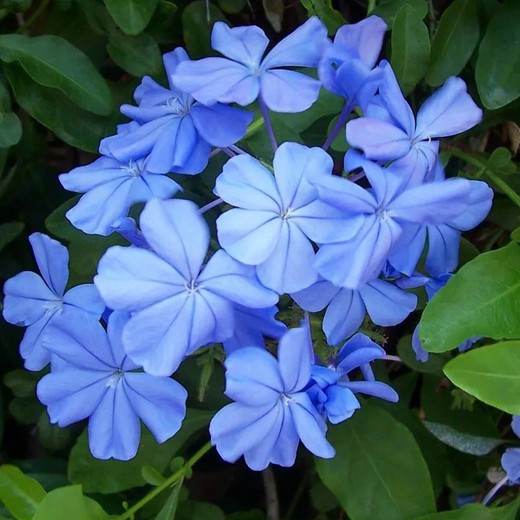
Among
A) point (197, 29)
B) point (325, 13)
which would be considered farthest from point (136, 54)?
point (325, 13)

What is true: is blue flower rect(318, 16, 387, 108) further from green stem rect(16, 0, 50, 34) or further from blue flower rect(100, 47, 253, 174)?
green stem rect(16, 0, 50, 34)

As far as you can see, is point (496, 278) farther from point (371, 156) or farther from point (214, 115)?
point (214, 115)

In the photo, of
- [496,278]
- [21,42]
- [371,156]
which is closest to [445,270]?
[496,278]

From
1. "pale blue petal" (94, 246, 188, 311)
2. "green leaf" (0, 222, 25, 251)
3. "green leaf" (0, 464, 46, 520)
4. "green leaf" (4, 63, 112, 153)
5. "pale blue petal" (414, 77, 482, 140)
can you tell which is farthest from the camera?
"green leaf" (0, 222, 25, 251)

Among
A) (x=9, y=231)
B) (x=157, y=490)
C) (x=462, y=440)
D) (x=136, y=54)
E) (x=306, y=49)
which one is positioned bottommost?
(x=462, y=440)

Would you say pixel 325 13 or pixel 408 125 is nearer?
pixel 408 125

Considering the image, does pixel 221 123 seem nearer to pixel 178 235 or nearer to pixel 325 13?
pixel 178 235

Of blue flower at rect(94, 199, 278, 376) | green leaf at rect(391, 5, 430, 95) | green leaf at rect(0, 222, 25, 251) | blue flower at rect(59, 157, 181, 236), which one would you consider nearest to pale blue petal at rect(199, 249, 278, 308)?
blue flower at rect(94, 199, 278, 376)

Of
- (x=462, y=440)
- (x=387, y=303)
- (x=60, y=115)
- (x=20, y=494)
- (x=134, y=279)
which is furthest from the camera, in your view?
(x=462, y=440)
